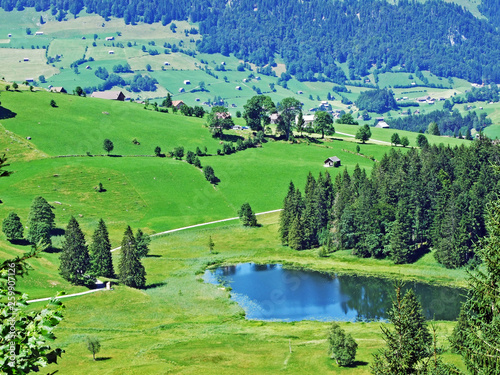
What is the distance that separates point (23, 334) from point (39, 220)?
128897 millimetres

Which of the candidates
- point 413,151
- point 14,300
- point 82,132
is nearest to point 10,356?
point 14,300

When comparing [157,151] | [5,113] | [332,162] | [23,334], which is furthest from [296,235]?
[23,334]

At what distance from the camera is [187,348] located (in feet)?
257

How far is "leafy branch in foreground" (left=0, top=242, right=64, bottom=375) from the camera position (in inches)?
567

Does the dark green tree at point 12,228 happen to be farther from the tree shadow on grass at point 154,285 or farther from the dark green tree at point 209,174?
the dark green tree at point 209,174

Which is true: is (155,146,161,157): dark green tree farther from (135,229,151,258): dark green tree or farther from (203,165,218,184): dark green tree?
(135,229,151,258): dark green tree

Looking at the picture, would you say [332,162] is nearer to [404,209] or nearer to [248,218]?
[248,218]

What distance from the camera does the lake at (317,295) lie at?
10281cm

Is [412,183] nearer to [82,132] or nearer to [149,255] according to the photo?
[149,255]

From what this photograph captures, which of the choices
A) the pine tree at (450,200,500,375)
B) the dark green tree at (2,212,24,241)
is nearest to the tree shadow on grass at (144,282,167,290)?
the dark green tree at (2,212,24,241)

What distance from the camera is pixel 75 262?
105 meters

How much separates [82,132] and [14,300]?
632 feet

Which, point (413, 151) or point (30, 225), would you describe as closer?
point (30, 225)

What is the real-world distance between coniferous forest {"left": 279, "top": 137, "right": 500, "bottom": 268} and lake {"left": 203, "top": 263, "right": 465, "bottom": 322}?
1682cm
